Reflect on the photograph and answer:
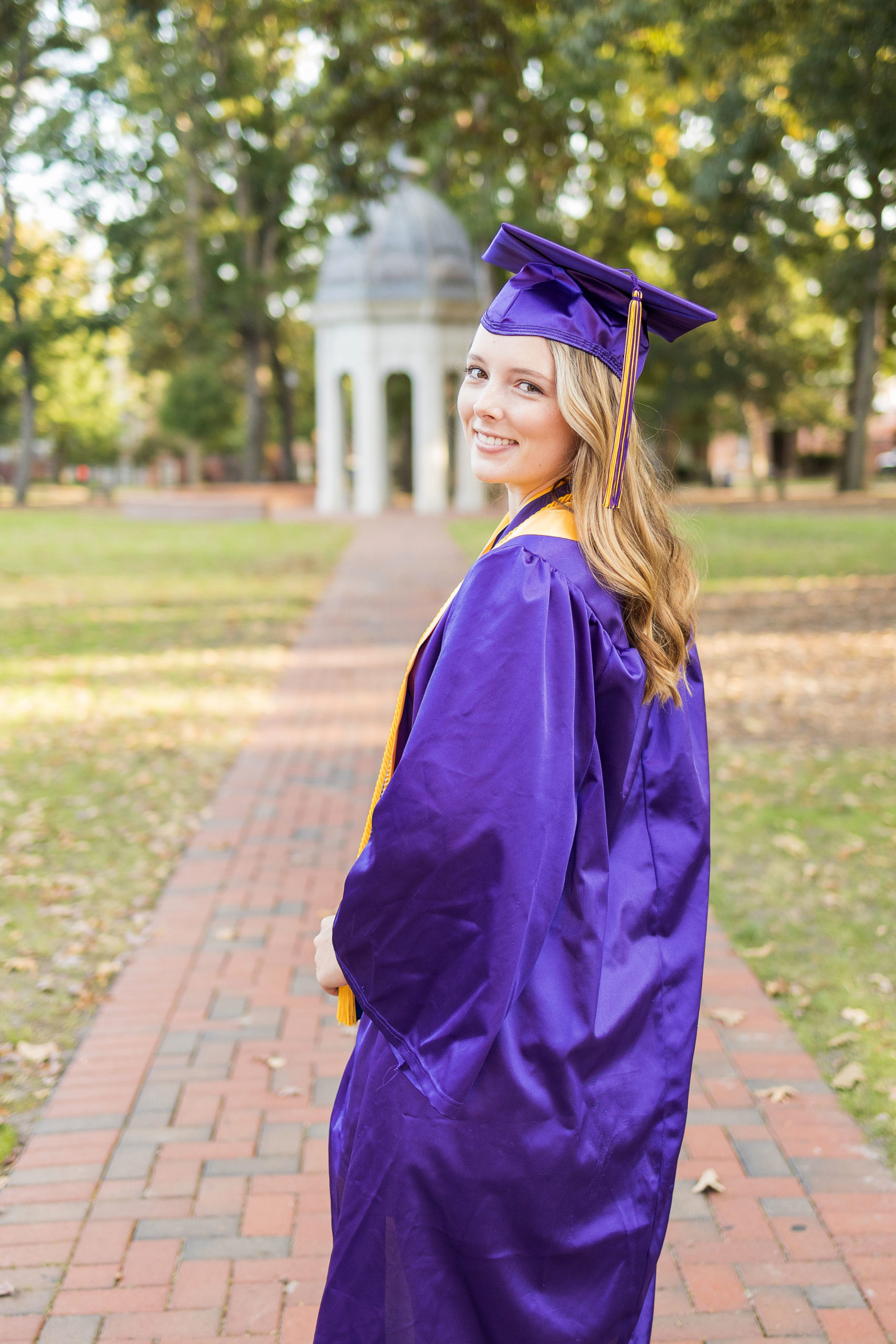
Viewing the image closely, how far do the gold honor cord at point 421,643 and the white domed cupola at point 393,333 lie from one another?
2852 centimetres

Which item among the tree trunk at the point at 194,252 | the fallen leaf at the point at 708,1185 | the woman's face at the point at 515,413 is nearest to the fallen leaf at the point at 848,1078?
the fallen leaf at the point at 708,1185

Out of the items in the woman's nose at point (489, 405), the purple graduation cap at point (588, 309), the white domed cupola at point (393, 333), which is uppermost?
the white domed cupola at point (393, 333)

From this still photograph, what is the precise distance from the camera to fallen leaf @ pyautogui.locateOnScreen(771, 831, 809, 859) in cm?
549

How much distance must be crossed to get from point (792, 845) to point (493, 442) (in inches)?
167

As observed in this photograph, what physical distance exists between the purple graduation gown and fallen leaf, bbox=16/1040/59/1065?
2.22 metres

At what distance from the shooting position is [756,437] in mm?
45969

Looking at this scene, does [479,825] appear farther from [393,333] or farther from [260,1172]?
[393,333]

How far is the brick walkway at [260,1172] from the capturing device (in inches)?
102

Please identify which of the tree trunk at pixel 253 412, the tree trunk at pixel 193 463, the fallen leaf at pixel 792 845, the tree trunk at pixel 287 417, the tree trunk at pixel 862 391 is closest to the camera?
the fallen leaf at pixel 792 845

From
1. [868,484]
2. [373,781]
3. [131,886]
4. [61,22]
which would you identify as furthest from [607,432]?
[868,484]

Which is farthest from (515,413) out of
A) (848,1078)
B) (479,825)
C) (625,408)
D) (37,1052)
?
(37,1052)

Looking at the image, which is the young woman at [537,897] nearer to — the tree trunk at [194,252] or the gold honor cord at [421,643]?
the gold honor cord at [421,643]

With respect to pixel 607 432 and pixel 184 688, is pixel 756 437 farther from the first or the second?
pixel 607 432

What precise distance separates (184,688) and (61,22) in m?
6.61
